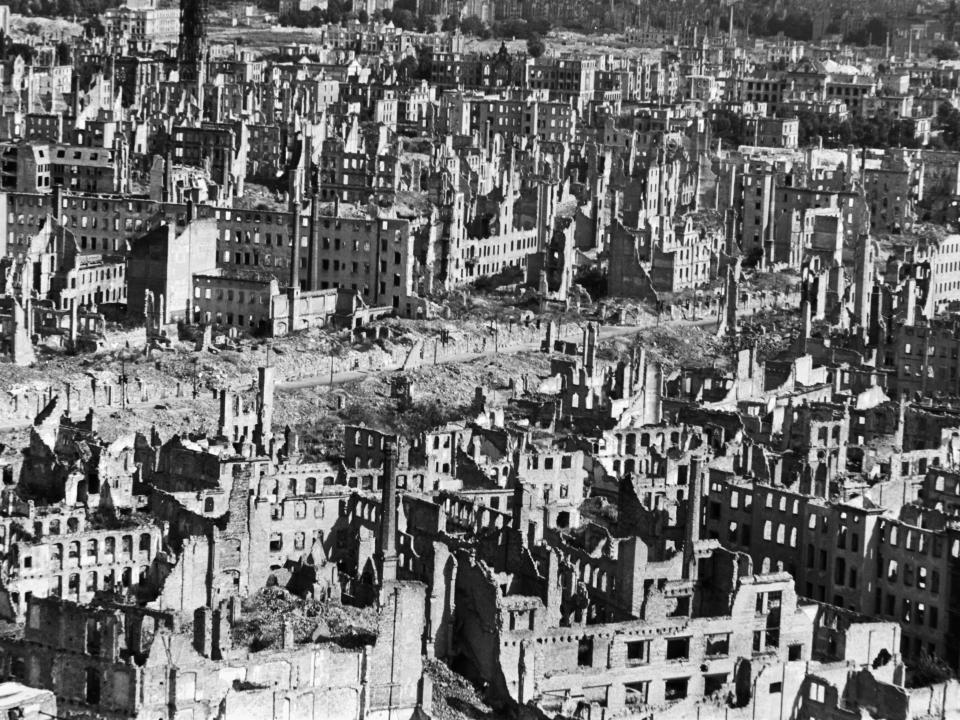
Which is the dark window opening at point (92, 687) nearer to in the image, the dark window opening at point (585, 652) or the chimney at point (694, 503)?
the dark window opening at point (585, 652)

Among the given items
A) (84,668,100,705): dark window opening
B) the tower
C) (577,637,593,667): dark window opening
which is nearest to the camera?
(84,668,100,705): dark window opening

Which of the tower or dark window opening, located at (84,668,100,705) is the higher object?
the tower

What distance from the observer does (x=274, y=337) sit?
9706 cm

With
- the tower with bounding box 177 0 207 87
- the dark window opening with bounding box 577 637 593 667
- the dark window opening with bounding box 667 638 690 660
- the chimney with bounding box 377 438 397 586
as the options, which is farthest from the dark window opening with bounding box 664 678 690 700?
the tower with bounding box 177 0 207 87

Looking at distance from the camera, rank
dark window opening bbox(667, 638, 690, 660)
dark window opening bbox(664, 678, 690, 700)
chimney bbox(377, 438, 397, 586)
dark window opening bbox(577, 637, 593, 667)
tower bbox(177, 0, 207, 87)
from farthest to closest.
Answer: tower bbox(177, 0, 207, 87)
chimney bbox(377, 438, 397, 586)
dark window opening bbox(667, 638, 690, 660)
dark window opening bbox(664, 678, 690, 700)
dark window opening bbox(577, 637, 593, 667)

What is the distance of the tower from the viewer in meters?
150

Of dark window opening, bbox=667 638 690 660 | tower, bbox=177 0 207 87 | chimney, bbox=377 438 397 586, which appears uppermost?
tower, bbox=177 0 207 87

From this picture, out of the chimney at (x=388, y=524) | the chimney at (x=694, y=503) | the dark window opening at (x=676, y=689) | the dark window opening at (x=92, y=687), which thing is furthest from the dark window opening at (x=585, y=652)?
the dark window opening at (x=92, y=687)

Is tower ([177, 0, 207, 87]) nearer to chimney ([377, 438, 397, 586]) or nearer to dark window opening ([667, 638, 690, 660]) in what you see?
chimney ([377, 438, 397, 586])

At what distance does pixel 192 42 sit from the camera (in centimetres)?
15375

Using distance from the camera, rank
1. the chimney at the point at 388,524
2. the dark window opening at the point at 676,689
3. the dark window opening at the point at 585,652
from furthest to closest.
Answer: the chimney at the point at 388,524 → the dark window opening at the point at 676,689 → the dark window opening at the point at 585,652

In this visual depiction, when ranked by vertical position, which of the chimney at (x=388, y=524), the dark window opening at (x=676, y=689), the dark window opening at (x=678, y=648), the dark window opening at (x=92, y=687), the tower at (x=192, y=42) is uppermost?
the tower at (x=192, y=42)

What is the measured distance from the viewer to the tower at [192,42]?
15000cm

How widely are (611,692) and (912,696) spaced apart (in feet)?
20.3
